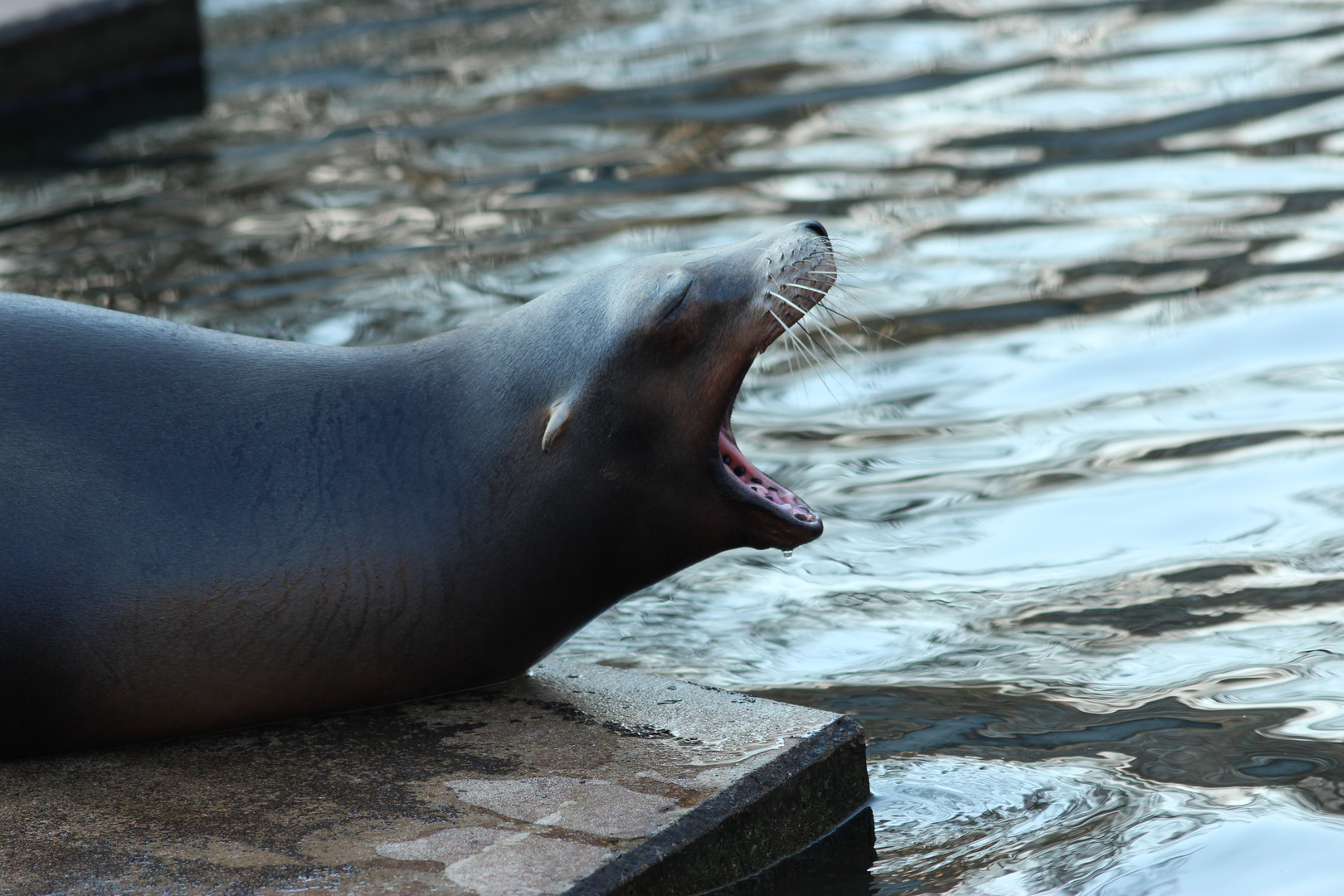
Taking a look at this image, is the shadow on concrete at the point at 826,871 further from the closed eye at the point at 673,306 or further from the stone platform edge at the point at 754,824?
the closed eye at the point at 673,306

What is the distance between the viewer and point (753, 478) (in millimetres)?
3963

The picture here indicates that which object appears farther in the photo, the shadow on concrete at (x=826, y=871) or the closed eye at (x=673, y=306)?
the closed eye at (x=673, y=306)

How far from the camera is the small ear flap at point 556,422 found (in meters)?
3.81

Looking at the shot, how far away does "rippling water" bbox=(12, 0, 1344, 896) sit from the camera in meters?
3.81

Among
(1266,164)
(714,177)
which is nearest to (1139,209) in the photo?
(1266,164)

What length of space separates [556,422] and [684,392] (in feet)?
0.91

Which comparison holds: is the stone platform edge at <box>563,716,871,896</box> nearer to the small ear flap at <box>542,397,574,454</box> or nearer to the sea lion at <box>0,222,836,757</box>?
the sea lion at <box>0,222,836,757</box>

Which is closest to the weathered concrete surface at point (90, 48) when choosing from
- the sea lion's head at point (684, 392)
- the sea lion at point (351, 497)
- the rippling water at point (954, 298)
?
the rippling water at point (954, 298)

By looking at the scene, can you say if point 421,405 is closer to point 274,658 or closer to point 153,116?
point 274,658

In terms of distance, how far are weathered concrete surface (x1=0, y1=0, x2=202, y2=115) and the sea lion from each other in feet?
27.6

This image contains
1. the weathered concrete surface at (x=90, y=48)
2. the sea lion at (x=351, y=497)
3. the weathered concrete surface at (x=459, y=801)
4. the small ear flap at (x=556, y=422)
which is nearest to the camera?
the weathered concrete surface at (x=459, y=801)

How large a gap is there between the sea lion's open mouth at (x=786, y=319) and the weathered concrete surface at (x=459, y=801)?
405mm

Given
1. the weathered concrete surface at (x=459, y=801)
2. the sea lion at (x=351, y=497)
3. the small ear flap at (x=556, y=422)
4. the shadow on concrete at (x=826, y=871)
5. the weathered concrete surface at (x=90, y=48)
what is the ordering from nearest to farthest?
the weathered concrete surface at (x=459, y=801) < the shadow on concrete at (x=826, y=871) < the sea lion at (x=351, y=497) < the small ear flap at (x=556, y=422) < the weathered concrete surface at (x=90, y=48)

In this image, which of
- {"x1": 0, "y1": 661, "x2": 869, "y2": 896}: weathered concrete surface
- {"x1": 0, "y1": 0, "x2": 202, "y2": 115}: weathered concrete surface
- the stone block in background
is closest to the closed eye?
{"x1": 0, "y1": 661, "x2": 869, "y2": 896}: weathered concrete surface
